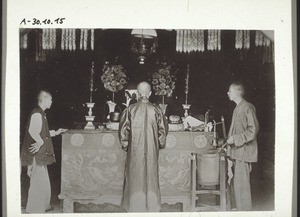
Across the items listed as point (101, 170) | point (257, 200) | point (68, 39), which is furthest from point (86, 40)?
point (257, 200)

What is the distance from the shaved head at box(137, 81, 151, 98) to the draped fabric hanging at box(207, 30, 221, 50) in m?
0.26

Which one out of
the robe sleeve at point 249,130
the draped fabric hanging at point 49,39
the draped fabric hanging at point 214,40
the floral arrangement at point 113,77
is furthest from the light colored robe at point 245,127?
the draped fabric hanging at point 49,39

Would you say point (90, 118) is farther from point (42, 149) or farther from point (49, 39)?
point (49, 39)

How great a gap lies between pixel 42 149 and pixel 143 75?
0.45m

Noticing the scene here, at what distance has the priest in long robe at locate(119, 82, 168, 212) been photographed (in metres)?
A: 1.56

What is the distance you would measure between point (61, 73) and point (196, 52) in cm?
50

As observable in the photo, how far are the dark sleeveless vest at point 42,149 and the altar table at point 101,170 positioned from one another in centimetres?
5

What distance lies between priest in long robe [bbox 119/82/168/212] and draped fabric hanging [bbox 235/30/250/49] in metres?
0.36

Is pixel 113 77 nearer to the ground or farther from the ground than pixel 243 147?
farther from the ground

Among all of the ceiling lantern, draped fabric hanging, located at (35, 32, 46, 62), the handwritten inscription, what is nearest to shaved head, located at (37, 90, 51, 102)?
draped fabric hanging, located at (35, 32, 46, 62)

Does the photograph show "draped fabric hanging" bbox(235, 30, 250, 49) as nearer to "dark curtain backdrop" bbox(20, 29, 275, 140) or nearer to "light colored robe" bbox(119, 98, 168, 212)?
"dark curtain backdrop" bbox(20, 29, 275, 140)

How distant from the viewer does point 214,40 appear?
1571mm

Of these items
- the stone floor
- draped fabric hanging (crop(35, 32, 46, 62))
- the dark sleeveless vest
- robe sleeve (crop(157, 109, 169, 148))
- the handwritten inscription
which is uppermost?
the handwritten inscription

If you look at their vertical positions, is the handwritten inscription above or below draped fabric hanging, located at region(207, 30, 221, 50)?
above
